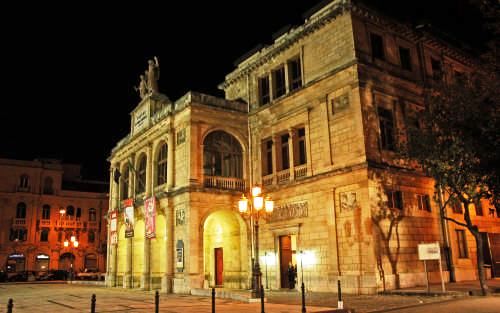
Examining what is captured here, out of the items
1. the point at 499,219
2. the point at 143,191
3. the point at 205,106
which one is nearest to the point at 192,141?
the point at 205,106

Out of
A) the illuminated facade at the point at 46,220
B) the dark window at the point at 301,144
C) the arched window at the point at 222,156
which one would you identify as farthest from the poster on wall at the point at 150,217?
the illuminated facade at the point at 46,220

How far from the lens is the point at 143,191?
33.2 metres

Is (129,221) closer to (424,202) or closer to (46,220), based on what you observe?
(424,202)

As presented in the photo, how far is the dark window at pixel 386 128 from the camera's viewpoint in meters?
22.3

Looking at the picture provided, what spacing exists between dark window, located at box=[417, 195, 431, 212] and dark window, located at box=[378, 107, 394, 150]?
2.96 metres

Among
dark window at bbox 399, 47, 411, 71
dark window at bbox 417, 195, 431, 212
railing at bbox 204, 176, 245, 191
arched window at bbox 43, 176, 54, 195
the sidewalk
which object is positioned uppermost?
dark window at bbox 399, 47, 411, 71

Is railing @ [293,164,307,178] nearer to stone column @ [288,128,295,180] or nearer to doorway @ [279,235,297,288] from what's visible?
stone column @ [288,128,295,180]

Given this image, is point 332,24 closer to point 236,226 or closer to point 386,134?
point 386,134

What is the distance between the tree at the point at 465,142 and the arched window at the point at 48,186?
48238 millimetres

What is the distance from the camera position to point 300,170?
80.5 ft

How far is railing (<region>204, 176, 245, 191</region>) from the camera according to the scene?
87.0ft

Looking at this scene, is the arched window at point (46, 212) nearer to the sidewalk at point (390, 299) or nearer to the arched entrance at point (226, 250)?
the arched entrance at point (226, 250)

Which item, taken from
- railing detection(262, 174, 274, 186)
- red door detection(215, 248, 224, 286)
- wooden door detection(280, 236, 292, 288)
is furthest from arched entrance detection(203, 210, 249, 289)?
railing detection(262, 174, 274, 186)

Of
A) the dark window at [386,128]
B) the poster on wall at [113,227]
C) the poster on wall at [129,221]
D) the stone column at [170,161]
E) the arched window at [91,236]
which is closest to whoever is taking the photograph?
the dark window at [386,128]
